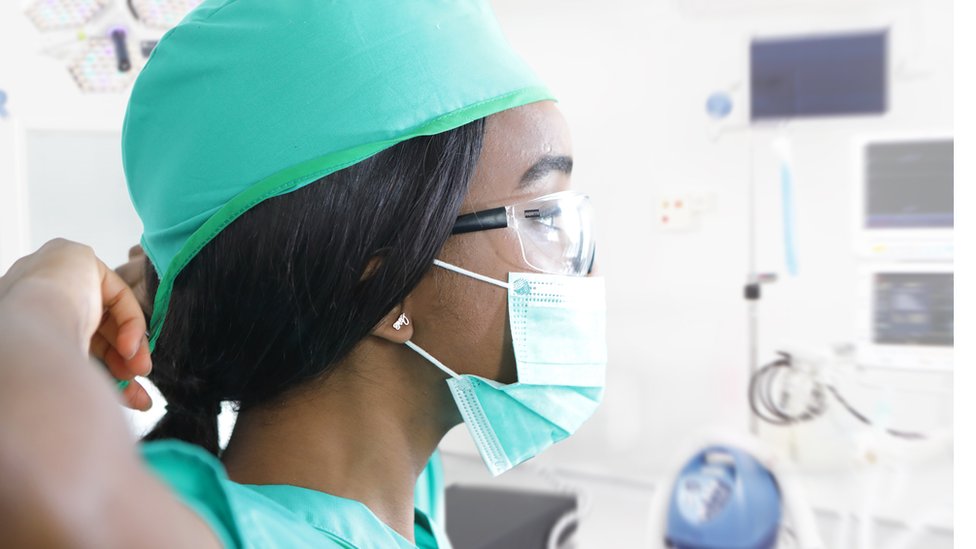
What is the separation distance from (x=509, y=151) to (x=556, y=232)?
5.1 inches

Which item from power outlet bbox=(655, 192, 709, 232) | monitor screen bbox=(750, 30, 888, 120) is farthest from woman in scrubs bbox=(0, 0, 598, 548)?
power outlet bbox=(655, 192, 709, 232)

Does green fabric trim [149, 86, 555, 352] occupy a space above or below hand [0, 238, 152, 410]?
above

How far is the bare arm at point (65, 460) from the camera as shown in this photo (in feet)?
1.12

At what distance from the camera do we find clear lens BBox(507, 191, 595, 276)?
37.7 inches

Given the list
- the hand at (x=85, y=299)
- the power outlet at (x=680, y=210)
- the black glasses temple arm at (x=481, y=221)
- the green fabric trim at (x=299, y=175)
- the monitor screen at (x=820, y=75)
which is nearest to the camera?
the hand at (x=85, y=299)

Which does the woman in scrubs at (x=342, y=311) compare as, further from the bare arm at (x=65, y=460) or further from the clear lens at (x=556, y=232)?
the bare arm at (x=65, y=460)

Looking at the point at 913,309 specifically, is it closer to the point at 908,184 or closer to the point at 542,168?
the point at 908,184

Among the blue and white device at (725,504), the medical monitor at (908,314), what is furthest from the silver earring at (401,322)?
the medical monitor at (908,314)

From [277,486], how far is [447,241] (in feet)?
1.07

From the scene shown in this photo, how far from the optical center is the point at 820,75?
9.02 ft

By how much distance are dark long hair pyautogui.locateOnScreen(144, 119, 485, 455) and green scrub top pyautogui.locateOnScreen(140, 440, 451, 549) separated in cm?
14

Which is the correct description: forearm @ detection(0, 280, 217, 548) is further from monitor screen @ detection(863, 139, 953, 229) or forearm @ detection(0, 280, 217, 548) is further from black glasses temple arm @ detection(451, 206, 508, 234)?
A: monitor screen @ detection(863, 139, 953, 229)

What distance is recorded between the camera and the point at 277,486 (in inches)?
32.9

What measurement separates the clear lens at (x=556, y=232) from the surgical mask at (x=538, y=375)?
18 millimetres
